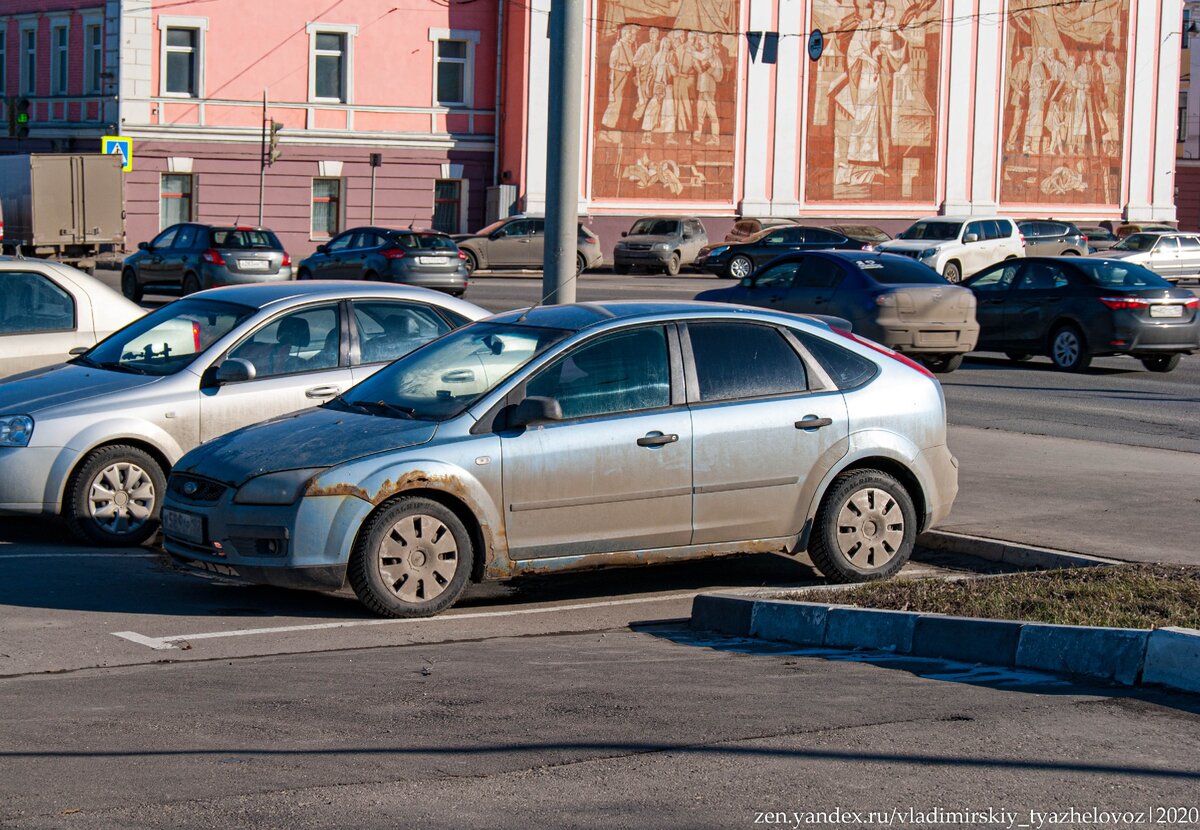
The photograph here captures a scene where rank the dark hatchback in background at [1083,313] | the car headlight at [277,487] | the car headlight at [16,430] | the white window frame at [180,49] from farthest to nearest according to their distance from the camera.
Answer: the white window frame at [180,49] → the dark hatchback in background at [1083,313] → the car headlight at [16,430] → the car headlight at [277,487]

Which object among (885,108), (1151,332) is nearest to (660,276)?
(885,108)

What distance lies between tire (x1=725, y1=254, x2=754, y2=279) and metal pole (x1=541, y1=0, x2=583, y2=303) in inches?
1208

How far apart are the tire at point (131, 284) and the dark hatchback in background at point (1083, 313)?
17424 mm

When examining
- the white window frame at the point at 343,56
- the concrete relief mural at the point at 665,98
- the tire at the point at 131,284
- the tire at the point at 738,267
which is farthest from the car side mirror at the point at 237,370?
the concrete relief mural at the point at 665,98

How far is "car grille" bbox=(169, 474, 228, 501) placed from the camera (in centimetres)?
789

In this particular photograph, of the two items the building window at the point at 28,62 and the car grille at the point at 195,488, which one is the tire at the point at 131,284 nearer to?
the building window at the point at 28,62

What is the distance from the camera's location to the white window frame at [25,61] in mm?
47188

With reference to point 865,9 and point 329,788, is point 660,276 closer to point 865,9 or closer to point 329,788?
point 865,9

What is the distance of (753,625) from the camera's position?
745cm

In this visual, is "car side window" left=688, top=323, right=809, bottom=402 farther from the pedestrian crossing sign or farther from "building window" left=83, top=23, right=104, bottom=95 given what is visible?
"building window" left=83, top=23, right=104, bottom=95

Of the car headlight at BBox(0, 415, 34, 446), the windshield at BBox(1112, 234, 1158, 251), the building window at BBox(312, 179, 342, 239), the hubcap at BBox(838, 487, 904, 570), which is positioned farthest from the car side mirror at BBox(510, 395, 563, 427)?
the building window at BBox(312, 179, 342, 239)

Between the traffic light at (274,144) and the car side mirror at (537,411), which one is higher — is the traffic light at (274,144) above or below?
above

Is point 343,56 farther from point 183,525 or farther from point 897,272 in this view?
point 183,525

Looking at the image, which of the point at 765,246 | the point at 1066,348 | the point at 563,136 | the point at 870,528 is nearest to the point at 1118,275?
the point at 1066,348
